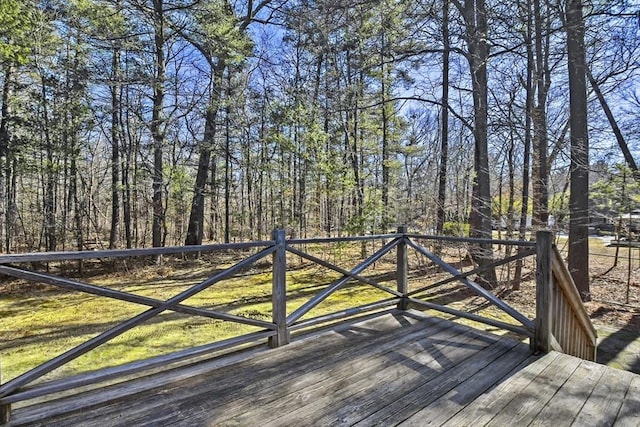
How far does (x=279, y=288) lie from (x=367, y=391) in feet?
3.07

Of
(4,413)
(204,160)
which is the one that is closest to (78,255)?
(4,413)

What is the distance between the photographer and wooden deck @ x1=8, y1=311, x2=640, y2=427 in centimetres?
166

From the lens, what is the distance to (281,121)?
871cm

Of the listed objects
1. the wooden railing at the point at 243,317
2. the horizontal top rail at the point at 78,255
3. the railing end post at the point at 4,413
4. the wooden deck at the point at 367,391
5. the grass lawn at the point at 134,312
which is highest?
the horizontal top rail at the point at 78,255

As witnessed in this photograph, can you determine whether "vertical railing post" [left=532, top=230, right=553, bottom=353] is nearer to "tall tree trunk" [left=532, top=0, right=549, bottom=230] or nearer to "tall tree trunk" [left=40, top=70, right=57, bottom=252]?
"tall tree trunk" [left=532, top=0, right=549, bottom=230]

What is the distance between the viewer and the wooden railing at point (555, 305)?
2.45 metres

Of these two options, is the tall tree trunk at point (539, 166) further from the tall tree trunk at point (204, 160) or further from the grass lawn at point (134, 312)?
the tall tree trunk at point (204, 160)

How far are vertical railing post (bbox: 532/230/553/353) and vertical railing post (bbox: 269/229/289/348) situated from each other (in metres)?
1.88

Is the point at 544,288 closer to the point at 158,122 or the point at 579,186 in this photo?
the point at 579,186

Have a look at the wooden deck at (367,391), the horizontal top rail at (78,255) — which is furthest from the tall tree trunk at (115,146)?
the wooden deck at (367,391)

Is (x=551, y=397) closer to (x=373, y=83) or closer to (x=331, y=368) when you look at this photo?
(x=331, y=368)

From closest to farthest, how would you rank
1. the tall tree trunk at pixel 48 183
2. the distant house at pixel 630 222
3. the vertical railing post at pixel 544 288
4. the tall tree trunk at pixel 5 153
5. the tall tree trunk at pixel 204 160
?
the vertical railing post at pixel 544 288 < the distant house at pixel 630 222 < the tall tree trunk at pixel 5 153 < the tall tree trunk at pixel 48 183 < the tall tree trunk at pixel 204 160

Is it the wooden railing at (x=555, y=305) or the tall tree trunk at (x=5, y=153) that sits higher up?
the tall tree trunk at (x=5, y=153)

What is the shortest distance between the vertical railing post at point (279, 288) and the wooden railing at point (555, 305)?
1889mm
